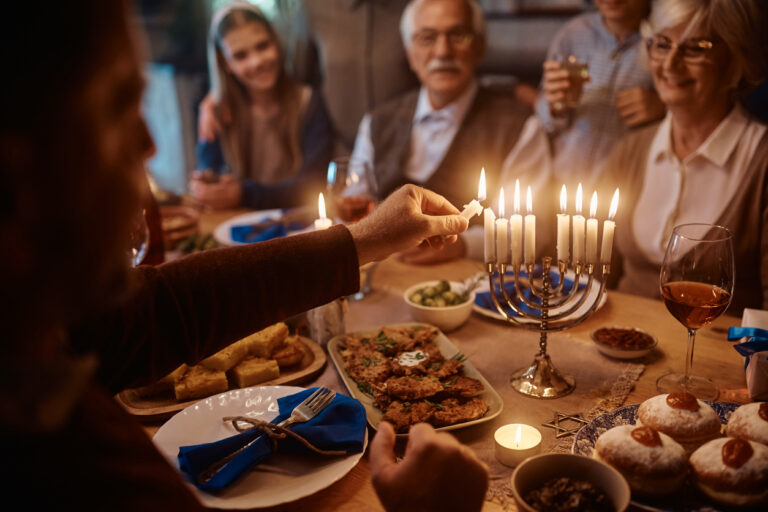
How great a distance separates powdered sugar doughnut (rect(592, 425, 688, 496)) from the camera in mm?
944

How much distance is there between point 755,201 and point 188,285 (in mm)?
2032

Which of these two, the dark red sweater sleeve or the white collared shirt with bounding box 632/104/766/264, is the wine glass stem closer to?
the dark red sweater sleeve

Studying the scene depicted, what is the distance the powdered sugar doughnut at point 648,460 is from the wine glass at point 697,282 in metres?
0.41

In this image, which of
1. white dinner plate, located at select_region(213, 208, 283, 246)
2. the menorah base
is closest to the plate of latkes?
the menorah base

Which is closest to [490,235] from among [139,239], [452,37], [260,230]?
[139,239]

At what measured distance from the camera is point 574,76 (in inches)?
105

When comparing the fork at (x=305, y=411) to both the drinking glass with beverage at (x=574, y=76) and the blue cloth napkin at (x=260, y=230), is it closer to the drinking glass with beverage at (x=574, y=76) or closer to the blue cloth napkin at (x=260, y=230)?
the blue cloth napkin at (x=260, y=230)

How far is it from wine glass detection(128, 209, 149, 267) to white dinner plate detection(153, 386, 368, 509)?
2.29 feet

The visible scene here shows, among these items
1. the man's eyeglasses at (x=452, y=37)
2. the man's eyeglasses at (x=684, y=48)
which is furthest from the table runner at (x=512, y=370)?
the man's eyeglasses at (x=452, y=37)

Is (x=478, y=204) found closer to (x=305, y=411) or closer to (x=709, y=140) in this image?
(x=305, y=411)

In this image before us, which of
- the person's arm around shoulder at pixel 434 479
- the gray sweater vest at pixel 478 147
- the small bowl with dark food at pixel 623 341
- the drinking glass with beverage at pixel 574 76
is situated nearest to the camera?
the person's arm around shoulder at pixel 434 479

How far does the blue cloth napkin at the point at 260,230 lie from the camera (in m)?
2.39

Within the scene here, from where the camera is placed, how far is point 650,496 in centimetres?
96

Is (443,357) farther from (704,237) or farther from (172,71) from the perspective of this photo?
(172,71)
